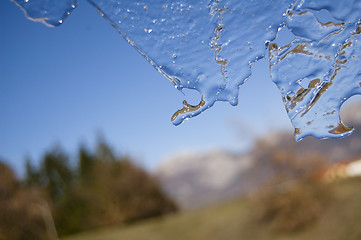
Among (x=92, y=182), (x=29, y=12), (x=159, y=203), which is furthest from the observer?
(x=92, y=182)

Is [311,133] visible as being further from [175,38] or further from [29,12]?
[29,12]

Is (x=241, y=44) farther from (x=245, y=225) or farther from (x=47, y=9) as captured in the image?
(x=245, y=225)

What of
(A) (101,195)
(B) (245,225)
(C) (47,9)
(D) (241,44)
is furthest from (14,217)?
(A) (101,195)

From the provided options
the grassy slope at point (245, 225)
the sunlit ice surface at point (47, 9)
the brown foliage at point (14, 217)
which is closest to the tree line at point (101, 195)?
the grassy slope at point (245, 225)

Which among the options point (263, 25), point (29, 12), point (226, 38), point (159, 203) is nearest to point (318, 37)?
point (263, 25)

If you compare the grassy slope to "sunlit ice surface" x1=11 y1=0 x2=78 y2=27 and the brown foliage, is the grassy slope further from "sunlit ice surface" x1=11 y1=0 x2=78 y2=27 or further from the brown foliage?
"sunlit ice surface" x1=11 y1=0 x2=78 y2=27

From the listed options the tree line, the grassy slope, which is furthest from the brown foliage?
the tree line

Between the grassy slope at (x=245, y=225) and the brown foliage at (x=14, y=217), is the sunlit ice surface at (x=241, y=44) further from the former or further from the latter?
the grassy slope at (x=245, y=225)
